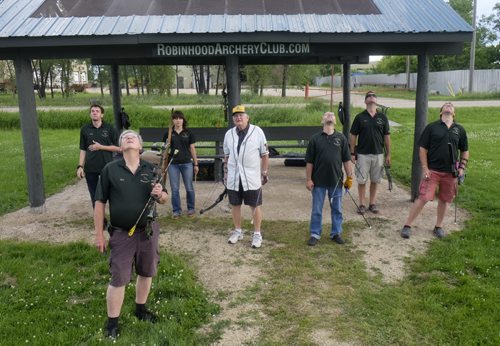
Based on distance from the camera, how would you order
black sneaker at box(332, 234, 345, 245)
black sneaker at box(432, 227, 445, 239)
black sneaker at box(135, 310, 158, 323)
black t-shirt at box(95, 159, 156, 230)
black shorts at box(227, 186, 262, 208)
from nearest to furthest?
1. black t-shirt at box(95, 159, 156, 230)
2. black sneaker at box(135, 310, 158, 323)
3. black shorts at box(227, 186, 262, 208)
4. black sneaker at box(332, 234, 345, 245)
5. black sneaker at box(432, 227, 445, 239)

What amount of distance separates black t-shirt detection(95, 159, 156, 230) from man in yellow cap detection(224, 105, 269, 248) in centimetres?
203

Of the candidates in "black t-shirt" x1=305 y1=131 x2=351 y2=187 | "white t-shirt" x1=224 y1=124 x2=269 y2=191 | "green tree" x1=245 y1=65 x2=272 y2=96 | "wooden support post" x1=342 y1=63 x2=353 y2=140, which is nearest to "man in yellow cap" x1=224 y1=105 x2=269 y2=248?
"white t-shirt" x1=224 y1=124 x2=269 y2=191

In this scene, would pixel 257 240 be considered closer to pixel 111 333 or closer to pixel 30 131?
pixel 111 333

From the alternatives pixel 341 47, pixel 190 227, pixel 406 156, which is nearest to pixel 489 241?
pixel 341 47

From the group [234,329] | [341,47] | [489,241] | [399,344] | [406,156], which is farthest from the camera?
[406,156]

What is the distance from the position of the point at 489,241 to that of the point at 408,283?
1.72m

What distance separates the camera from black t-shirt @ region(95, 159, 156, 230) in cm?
375

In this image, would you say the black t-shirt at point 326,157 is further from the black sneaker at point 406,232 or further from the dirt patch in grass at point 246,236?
the black sneaker at point 406,232

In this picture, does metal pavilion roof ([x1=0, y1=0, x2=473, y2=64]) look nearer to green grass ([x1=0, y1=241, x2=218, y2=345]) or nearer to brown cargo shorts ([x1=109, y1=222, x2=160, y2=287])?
green grass ([x1=0, y1=241, x2=218, y2=345])

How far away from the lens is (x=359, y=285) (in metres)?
4.93

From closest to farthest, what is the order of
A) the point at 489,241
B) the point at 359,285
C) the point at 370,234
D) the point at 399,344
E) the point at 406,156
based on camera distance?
the point at 399,344 → the point at 359,285 → the point at 489,241 → the point at 370,234 → the point at 406,156

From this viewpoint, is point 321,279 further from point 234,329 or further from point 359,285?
point 234,329

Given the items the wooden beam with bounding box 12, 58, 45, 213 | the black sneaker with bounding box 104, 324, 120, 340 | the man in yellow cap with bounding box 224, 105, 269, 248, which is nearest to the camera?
the black sneaker with bounding box 104, 324, 120, 340

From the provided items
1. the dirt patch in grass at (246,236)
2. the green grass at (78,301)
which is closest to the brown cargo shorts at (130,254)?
the green grass at (78,301)
